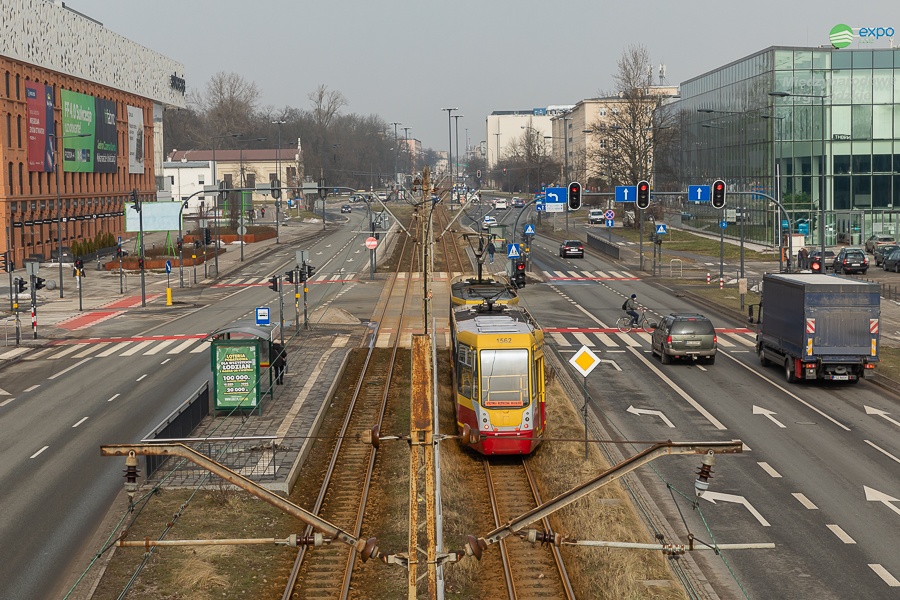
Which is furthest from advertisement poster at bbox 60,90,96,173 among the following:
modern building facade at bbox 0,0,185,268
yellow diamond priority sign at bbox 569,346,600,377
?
yellow diamond priority sign at bbox 569,346,600,377

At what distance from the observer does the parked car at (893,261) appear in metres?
69.5

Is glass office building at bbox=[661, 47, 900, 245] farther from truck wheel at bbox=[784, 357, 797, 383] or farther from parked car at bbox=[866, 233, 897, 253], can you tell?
truck wheel at bbox=[784, 357, 797, 383]

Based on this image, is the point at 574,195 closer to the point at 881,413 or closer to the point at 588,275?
the point at 881,413

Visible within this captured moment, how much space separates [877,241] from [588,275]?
23.5 meters

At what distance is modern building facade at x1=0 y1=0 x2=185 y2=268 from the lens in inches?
3140

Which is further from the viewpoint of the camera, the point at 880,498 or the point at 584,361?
the point at 584,361

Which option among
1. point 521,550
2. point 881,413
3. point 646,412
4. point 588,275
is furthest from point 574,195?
point 521,550

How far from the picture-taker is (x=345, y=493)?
22.4 metres

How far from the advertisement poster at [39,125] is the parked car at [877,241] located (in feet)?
209

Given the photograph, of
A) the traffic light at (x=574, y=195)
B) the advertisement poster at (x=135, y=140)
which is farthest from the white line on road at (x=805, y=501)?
the advertisement poster at (x=135, y=140)

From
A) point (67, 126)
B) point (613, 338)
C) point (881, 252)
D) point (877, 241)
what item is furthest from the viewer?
point (67, 126)

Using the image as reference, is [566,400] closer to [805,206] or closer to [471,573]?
[471,573]

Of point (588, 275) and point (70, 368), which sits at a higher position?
point (588, 275)

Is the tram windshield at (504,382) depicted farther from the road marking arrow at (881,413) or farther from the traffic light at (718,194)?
the traffic light at (718,194)
